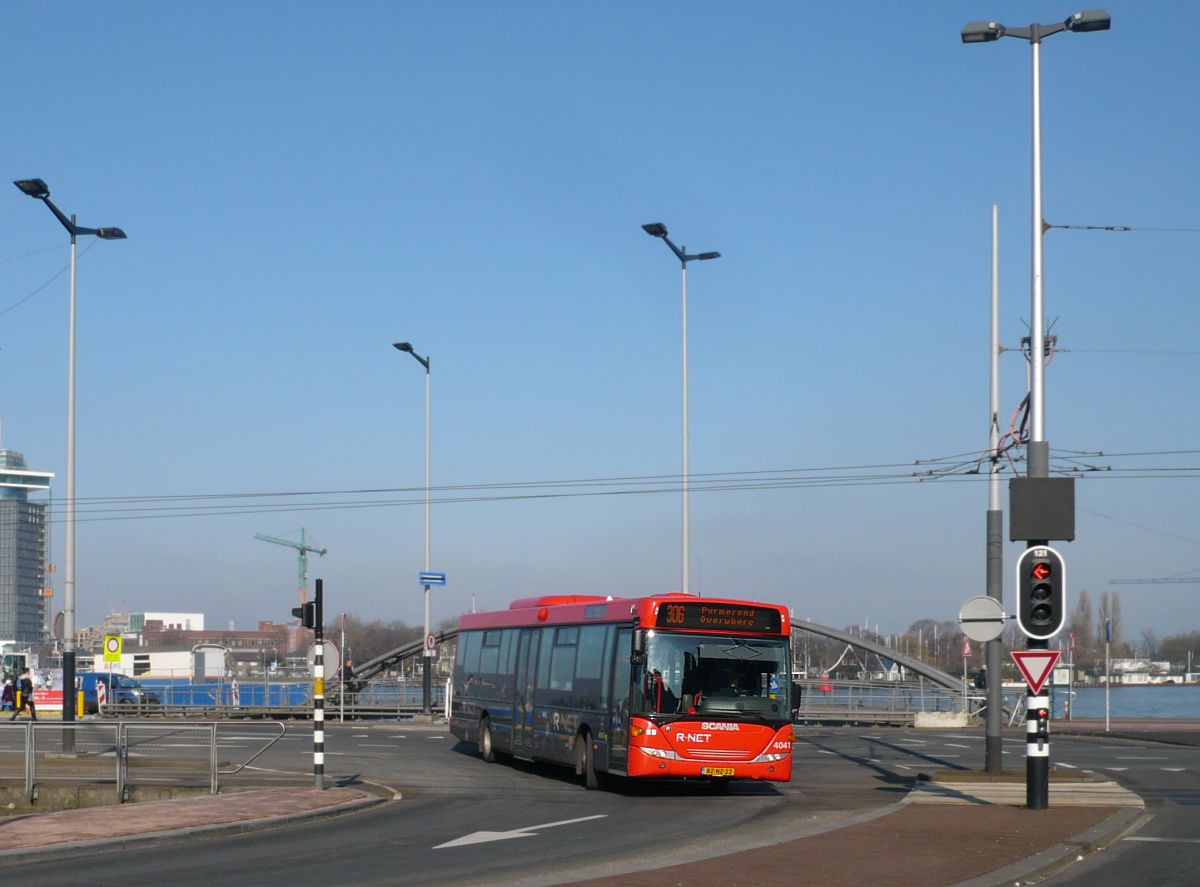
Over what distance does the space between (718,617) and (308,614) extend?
608 centimetres

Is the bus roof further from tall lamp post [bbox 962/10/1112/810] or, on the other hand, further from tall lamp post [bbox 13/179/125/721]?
tall lamp post [bbox 13/179/125/721]

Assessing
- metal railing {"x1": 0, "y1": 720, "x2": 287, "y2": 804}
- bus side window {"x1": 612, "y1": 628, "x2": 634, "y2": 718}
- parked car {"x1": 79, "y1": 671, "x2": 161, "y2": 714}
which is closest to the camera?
metal railing {"x1": 0, "y1": 720, "x2": 287, "y2": 804}

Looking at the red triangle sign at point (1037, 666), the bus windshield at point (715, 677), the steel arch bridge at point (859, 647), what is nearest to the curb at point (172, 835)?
the bus windshield at point (715, 677)

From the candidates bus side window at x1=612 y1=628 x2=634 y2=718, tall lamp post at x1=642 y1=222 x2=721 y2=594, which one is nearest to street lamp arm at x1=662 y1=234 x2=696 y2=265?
tall lamp post at x1=642 y1=222 x2=721 y2=594

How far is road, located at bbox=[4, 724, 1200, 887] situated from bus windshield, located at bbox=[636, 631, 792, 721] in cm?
134

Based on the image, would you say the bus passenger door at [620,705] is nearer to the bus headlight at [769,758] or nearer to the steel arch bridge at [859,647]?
the bus headlight at [769,758]

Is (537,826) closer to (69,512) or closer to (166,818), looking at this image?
(166,818)

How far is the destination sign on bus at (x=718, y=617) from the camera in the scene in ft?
68.1

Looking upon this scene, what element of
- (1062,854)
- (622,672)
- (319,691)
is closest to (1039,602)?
(1062,854)

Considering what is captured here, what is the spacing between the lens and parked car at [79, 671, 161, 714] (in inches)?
2293

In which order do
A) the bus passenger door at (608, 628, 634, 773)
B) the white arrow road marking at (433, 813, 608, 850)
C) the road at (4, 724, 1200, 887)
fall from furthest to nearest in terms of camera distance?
the bus passenger door at (608, 628, 634, 773)
the white arrow road marking at (433, 813, 608, 850)
the road at (4, 724, 1200, 887)

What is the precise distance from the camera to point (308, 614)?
2125 cm

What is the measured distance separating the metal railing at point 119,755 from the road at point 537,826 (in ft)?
7.94

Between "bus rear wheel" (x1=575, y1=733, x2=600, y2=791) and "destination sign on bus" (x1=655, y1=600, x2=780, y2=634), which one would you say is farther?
"bus rear wheel" (x1=575, y1=733, x2=600, y2=791)
